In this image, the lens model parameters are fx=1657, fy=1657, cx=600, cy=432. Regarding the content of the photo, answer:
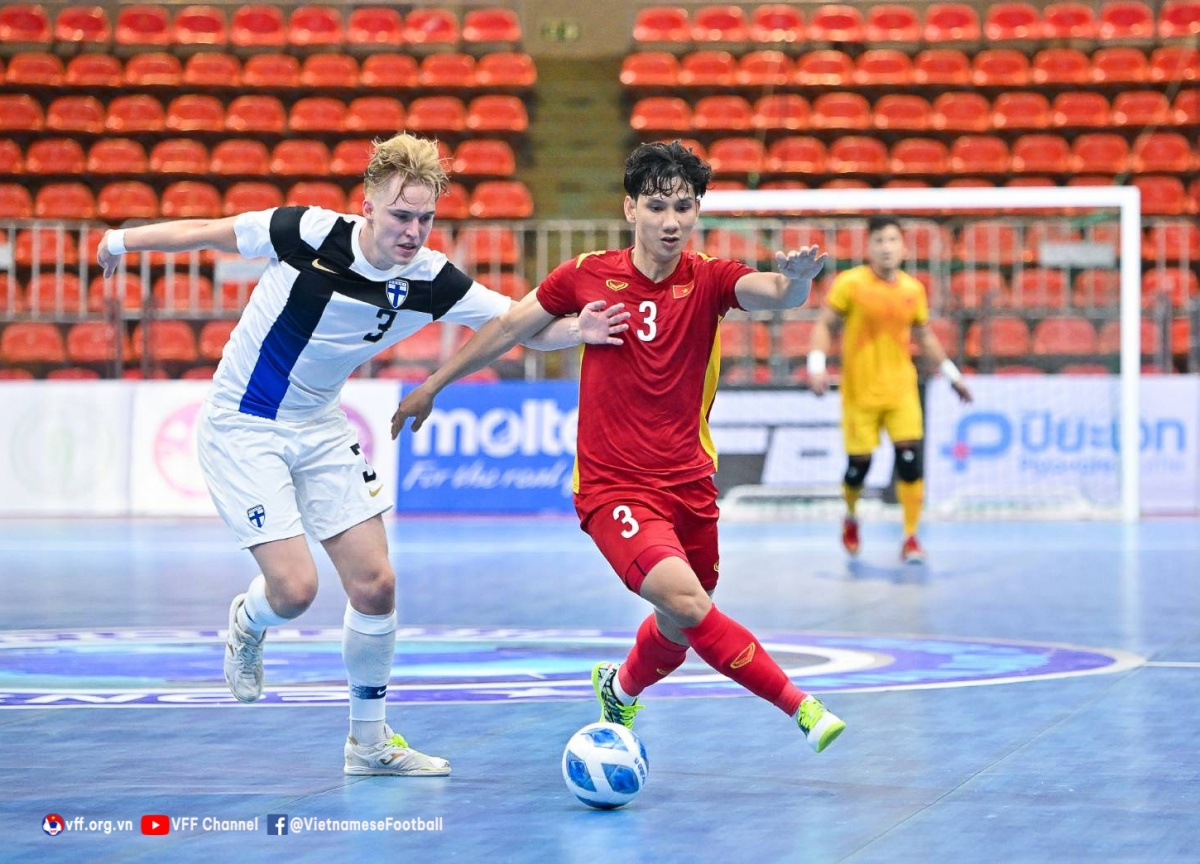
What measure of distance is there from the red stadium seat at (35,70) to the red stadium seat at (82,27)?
53 centimetres

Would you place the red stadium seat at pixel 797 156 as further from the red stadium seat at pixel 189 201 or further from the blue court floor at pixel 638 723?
the blue court floor at pixel 638 723

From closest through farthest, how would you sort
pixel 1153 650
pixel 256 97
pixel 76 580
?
pixel 1153 650 < pixel 76 580 < pixel 256 97

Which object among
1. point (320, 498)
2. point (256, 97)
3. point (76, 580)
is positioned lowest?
point (76, 580)

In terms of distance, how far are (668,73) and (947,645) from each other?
15.5 metres

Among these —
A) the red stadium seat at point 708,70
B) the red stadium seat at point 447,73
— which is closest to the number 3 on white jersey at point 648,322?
the red stadium seat at point 708,70

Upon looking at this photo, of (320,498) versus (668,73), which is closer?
(320,498)

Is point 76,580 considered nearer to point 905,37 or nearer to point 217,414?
point 217,414

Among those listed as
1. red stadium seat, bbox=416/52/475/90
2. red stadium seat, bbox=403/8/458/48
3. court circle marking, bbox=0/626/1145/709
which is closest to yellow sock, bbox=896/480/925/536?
court circle marking, bbox=0/626/1145/709

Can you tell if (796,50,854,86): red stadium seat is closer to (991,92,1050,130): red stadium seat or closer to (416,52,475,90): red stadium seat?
(991,92,1050,130): red stadium seat

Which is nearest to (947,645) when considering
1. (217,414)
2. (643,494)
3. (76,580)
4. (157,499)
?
(643,494)

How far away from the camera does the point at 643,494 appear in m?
4.81

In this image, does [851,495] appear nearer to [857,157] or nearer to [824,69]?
[857,157]

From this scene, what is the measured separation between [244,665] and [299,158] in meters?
16.6

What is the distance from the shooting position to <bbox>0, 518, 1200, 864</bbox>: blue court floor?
3.88 m
